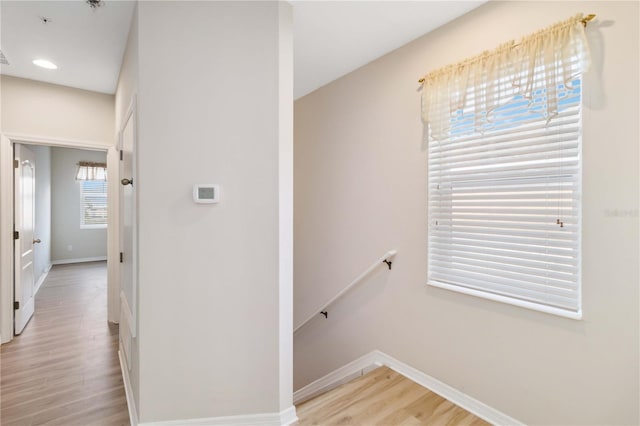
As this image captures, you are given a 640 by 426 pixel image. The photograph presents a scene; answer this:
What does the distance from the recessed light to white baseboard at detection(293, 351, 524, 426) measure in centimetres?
378

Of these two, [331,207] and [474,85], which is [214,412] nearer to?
[331,207]

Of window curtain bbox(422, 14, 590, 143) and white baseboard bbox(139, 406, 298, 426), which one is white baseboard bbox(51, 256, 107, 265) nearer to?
white baseboard bbox(139, 406, 298, 426)

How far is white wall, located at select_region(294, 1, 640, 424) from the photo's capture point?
137 cm

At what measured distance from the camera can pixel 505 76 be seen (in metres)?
1.73

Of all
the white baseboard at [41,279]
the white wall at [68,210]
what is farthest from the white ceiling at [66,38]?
the white wall at [68,210]

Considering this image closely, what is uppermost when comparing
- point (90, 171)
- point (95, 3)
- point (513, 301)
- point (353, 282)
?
point (95, 3)

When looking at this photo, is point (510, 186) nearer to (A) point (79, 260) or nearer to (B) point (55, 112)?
(B) point (55, 112)

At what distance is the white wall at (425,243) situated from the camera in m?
1.37

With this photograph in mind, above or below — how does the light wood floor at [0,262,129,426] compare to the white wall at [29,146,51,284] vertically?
below

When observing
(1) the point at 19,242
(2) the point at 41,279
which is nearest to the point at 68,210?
(2) the point at 41,279

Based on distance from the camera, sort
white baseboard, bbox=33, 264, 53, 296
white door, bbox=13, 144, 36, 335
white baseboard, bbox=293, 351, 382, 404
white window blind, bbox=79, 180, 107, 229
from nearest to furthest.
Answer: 1. white baseboard, bbox=293, 351, 382, 404
2. white door, bbox=13, 144, 36, 335
3. white baseboard, bbox=33, 264, 53, 296
4. white window blind, bbox=79, 180, 107, 229

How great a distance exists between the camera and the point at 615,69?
1.38m

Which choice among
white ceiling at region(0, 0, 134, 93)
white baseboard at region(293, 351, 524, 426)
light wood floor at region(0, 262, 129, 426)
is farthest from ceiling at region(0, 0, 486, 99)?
light wood floor at region(0, 262, 129, 426)

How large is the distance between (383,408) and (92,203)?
322 inches
